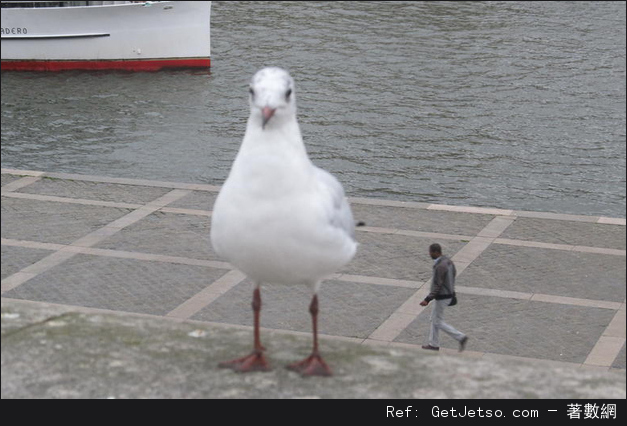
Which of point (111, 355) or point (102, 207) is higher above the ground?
point (111, 355)

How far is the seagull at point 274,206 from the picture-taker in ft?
17.6

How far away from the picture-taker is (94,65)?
3775 cm

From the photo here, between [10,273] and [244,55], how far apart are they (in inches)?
923

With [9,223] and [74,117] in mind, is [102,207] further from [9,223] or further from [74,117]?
[74,117]

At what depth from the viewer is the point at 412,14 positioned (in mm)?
41062

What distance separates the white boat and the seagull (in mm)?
32255

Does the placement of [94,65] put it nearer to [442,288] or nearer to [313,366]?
[442,288]

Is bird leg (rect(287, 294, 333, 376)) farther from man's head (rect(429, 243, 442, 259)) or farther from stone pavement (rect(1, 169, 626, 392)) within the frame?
man's head (rect(429, 243, 442, 259))

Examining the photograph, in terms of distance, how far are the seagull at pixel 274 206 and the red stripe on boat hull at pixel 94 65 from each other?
3239 cm

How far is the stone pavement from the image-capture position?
500 inches

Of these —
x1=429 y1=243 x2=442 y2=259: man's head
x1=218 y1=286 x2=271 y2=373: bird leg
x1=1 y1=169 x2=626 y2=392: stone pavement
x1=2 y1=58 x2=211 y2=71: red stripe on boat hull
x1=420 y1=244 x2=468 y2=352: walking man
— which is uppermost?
x1=218 y1=286 x2=271 y2=373: bird leg

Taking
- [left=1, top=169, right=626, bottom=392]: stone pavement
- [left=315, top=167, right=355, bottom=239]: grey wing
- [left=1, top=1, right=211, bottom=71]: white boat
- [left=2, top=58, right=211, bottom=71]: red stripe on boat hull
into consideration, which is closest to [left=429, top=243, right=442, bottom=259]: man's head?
[left=1, top=169, right=626, bottom=392]: stone pavement

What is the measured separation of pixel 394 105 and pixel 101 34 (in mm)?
13278

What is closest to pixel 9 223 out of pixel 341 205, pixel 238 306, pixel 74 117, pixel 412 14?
pixel 238 306
